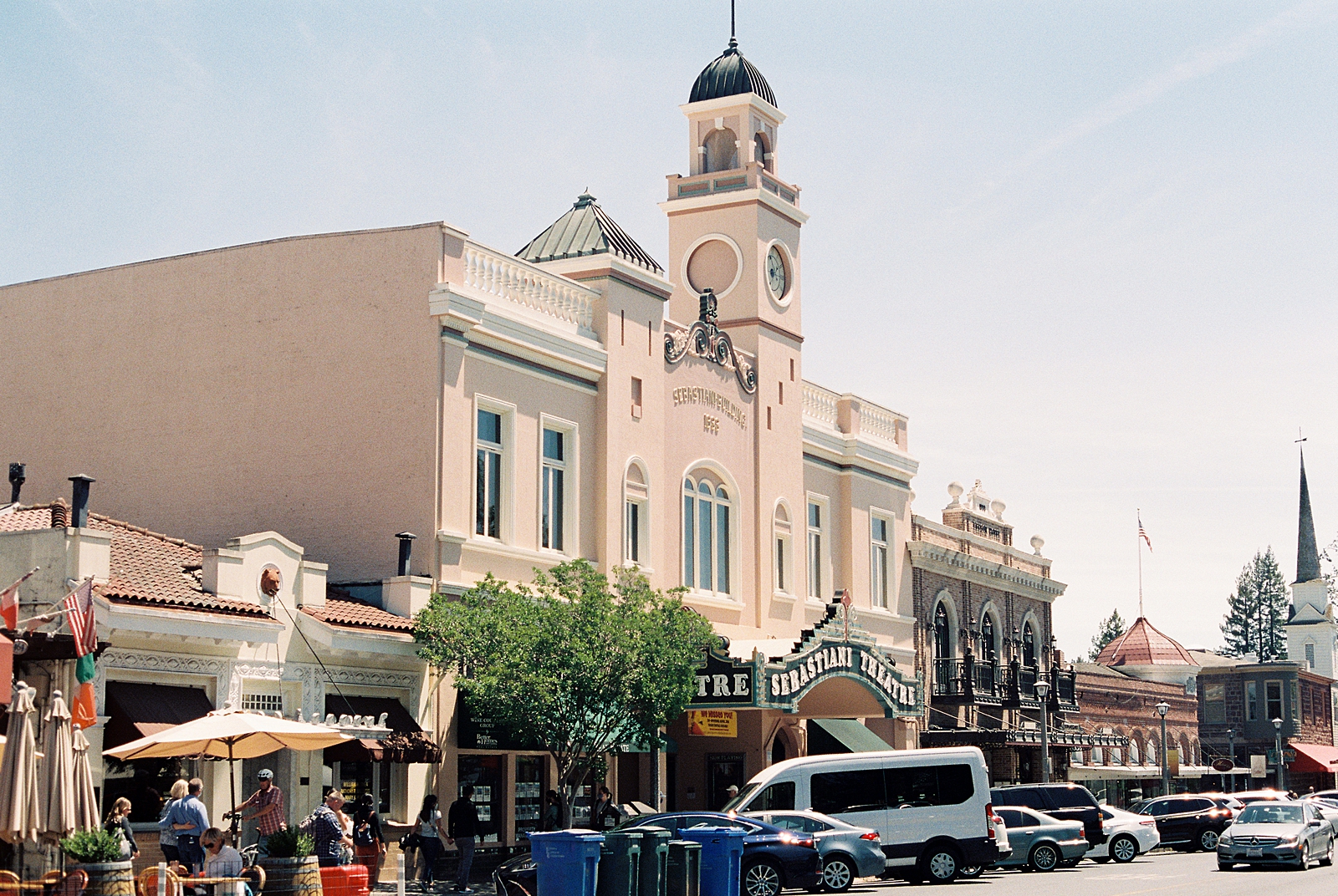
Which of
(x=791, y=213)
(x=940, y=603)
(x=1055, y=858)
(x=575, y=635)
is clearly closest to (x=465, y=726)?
(x=575, y=635)

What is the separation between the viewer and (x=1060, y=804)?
119 ft

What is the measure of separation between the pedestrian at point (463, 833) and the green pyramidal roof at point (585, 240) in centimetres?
1184

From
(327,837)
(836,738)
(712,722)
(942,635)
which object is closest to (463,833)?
(327,837)

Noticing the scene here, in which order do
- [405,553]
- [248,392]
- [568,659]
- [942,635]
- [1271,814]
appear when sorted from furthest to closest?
[942,635], [1271,814], [248,392], [405,553], [568,659]

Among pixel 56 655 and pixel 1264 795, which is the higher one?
pixel 56 655

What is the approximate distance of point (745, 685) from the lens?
30938 mm

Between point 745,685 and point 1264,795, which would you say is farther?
point 1264,795

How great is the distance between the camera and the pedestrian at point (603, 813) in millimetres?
28406

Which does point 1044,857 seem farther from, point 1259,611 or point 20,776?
point 1259,611

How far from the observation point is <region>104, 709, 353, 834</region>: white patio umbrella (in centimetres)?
2072

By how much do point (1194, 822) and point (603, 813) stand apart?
19.4m

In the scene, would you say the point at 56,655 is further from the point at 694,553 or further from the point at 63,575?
the point at 694,553

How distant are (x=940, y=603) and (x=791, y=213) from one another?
523 inches

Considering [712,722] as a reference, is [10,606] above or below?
above
